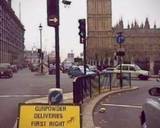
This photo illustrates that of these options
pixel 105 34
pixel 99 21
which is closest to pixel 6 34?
pixel 99 21

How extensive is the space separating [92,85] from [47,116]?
52.6 feet

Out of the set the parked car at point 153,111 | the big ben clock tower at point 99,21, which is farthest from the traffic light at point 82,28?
the big ben clock tower at point 99,21

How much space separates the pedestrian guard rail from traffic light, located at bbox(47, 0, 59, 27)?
6.50 m

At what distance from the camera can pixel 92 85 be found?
2414cm

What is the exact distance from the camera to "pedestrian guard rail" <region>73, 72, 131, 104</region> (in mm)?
18844

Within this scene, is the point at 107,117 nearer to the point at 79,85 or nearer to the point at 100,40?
the point at 79,85

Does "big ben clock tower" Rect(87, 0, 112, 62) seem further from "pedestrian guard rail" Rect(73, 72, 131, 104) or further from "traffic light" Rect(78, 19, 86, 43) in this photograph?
"traffic light" Rect(78, 19, 86, 43)

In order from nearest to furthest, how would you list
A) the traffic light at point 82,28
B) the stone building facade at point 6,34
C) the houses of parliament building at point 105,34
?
1. the traffic light at point 82,28
2. the stone building facade at point 6,34
3. the houses of parliament building at point 105,34

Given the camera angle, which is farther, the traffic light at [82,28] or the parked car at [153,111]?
the traffic light at [82,28]

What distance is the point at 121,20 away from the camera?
188250 millimetres

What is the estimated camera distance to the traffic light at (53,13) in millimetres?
11898

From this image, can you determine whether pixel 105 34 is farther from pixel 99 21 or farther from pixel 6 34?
pixel 6 34

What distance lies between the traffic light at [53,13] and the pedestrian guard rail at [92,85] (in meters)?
6.50

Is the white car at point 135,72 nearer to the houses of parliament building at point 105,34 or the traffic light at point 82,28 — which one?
the traffic light at point 82,28
